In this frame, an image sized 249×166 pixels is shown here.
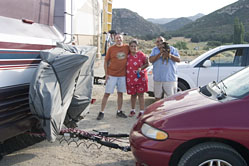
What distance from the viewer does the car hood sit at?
113 inches

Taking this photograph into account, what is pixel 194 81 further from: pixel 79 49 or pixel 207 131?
pixel 207 131

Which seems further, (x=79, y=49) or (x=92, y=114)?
(x=92, y=114)

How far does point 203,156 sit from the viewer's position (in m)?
2.61

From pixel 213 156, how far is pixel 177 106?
2.33 ft

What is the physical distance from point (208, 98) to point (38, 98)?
187 cm

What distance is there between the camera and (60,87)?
3365mm

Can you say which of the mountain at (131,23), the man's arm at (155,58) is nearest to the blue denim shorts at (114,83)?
the man's arm at (155,58)

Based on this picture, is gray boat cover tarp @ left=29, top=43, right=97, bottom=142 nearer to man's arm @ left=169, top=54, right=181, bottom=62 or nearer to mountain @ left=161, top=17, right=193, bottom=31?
man's arm @ left=169, top=54, right=181, bottom=62

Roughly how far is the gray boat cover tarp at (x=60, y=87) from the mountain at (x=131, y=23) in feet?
205

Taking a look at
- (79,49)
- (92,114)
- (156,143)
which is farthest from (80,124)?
(156,143)

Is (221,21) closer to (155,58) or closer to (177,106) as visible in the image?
(155,58)

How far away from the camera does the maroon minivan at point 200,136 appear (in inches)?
102

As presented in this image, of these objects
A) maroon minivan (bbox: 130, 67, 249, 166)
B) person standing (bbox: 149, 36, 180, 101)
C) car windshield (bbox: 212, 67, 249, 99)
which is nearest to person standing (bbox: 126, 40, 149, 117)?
person standing (bbox: 149, 36, 180, 101)

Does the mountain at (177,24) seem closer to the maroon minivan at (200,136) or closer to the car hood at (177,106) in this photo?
the car hood at (177,106)
